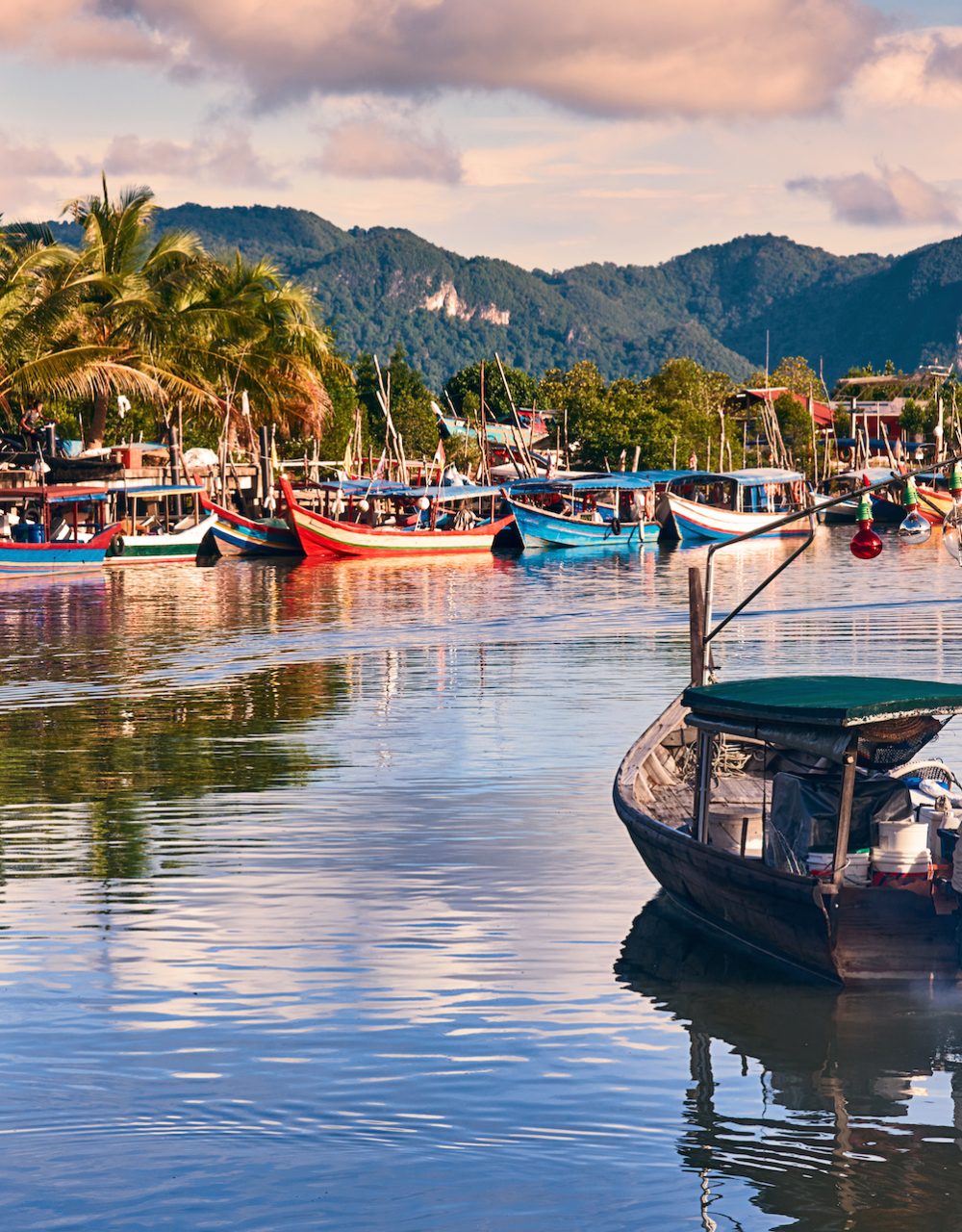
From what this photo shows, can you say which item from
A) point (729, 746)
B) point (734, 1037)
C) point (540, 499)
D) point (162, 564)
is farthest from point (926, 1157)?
point (540, 499)

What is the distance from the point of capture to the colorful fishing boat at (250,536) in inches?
2559

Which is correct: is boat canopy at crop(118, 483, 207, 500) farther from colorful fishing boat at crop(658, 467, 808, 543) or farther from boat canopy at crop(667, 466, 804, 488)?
boat canopy at crop(667, 466, 804, 488)

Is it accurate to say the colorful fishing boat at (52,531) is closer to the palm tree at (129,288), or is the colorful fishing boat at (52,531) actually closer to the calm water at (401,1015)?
the palm tree at (129,288)

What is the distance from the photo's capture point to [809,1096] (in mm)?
9922

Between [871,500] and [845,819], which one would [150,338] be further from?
[845,819]

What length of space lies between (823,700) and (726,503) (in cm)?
7488

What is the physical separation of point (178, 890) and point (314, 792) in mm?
4599

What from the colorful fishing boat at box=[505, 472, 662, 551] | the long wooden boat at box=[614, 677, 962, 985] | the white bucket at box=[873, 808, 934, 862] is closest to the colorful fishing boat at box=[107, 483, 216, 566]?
the colorful fishing boat at box=[505, 472, 662, 551]

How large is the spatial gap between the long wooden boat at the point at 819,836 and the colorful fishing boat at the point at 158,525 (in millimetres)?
47937

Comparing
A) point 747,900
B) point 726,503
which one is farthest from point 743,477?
point 747,900

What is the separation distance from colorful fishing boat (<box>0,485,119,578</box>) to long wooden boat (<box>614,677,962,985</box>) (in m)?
42.3

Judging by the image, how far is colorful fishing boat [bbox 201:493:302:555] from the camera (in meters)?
65.0

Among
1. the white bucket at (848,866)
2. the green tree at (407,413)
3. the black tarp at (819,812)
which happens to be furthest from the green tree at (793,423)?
the white bucket at (848,866)

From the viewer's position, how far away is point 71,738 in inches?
894
